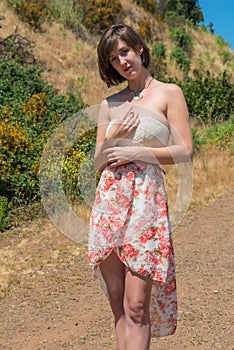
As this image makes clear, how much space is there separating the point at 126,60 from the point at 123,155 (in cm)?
42

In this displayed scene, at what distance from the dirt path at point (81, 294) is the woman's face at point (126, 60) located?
1834 millimetres

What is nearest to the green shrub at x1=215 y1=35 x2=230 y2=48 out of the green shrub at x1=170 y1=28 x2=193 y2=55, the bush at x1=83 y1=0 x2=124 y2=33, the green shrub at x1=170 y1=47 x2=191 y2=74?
the green shrub at x1=170 y1=28 x2=193 y2=55

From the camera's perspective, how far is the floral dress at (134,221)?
2.08m

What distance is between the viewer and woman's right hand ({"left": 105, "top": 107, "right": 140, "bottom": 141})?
2115 mm

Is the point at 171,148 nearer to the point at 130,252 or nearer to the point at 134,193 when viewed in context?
the point at 134,193

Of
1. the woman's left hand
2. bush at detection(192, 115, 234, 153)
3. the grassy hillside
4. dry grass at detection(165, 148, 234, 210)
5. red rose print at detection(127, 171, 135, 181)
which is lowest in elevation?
red rose print at detection(127, 171, 135, 181)

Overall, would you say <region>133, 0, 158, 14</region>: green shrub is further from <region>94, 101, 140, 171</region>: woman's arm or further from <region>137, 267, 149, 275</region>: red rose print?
<region>137, 267, 149, 275</region>: red rose print

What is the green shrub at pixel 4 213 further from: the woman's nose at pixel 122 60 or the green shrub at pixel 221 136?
the green shrub at pixel 221 136

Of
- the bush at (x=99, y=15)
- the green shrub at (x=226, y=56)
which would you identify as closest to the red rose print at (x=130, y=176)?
the bush at (x=99, y=15)

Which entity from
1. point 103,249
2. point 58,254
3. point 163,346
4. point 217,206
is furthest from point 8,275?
A: point 217,206

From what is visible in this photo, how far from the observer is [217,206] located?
6.74 meters

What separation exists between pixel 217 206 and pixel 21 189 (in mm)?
2523

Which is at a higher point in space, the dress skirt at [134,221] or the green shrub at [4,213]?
the green shrub at [4,213]

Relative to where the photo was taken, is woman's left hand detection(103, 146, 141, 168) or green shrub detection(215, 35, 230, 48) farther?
green shrub detection(215, 35, 230, 48)
